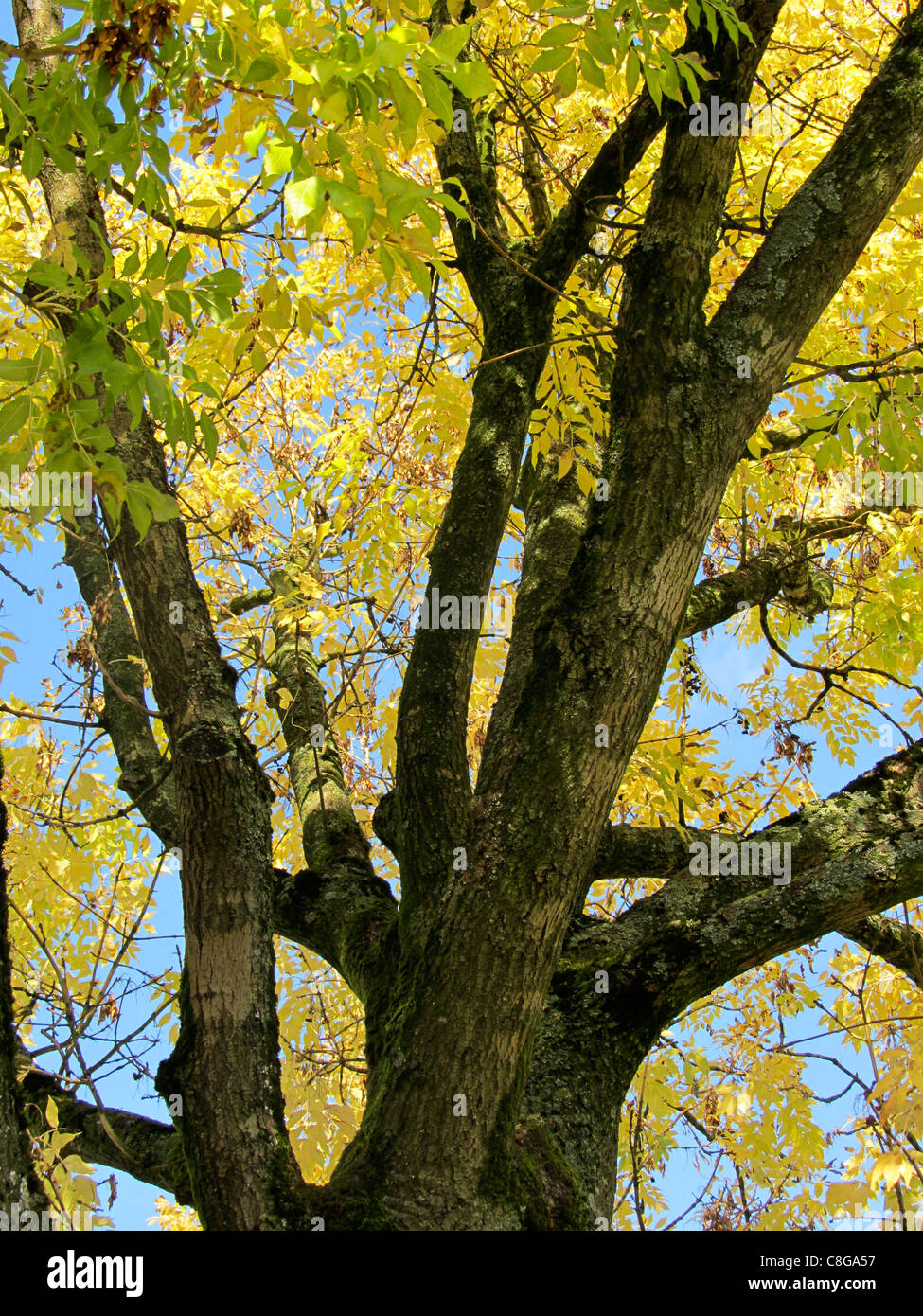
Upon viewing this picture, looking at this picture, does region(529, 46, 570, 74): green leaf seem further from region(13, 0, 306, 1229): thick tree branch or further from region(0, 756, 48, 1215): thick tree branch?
region(0, 756, 48, 1215): thick tree branch

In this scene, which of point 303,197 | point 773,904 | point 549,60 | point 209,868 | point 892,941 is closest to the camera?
point 303,197

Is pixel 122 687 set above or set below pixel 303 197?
below

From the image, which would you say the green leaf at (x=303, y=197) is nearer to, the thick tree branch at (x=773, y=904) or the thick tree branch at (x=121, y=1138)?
the thick tree branch at (x=773, y=904)

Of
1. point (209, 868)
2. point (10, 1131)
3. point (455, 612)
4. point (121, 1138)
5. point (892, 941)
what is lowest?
point (121, 1138)

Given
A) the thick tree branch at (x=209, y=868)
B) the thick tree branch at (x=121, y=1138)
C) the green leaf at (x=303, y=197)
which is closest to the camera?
the green leaf at (x=303, y=197)

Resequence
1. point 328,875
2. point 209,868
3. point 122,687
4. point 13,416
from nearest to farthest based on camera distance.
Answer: point 13,416
point 209,868
point 328,875
point 122,687

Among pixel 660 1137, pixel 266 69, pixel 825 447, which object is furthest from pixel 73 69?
pixel 660 1137

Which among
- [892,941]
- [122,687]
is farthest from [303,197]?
[892,941]

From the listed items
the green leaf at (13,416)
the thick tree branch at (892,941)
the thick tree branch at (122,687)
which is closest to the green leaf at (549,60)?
the green leaf at (13,416)

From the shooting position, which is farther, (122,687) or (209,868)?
(122,687)

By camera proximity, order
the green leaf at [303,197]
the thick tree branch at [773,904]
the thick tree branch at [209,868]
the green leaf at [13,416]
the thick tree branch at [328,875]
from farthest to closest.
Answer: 1. the thick tree branch at [328,875]
2. the thick tree branch at [773,904]
3. the thick tree branch at [209,868]
4. the green leaf at [13,416]
5. the green leaf at [303,197]

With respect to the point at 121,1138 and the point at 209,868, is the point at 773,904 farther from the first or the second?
the point at 121,1138
